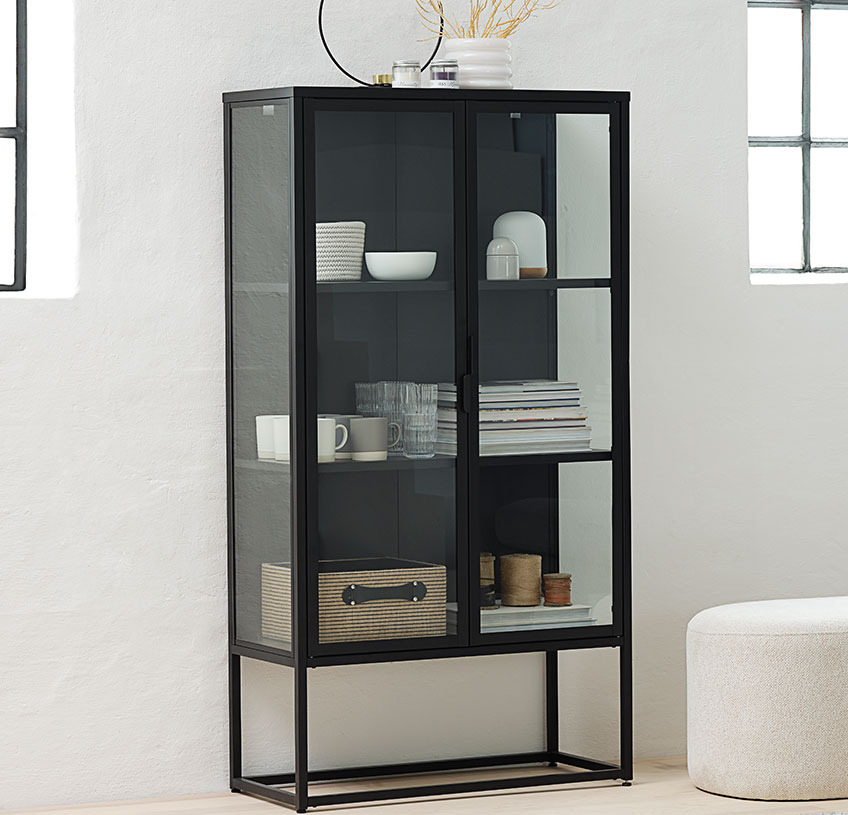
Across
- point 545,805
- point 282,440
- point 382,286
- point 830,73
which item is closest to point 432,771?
point 545,805

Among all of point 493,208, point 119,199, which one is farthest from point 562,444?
point 119,199

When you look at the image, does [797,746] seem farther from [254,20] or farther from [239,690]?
[254,20]

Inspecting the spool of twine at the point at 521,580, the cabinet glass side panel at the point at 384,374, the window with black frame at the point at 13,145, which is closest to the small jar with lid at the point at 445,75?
the cabinet glass side panel at the point at 384,374

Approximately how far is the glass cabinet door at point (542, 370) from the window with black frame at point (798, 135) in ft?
3.12

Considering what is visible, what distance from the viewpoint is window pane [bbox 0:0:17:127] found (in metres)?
3.89

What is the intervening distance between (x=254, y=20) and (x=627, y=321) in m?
1.19

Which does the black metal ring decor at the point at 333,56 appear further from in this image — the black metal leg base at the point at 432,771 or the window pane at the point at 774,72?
the black metal leg base at the point at 432,771

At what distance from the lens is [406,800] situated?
146 inches

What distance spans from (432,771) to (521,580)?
0.62 meters

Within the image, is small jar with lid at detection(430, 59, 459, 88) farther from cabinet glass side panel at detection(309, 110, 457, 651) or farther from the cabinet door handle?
the cabinet door handle

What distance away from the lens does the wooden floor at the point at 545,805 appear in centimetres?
360

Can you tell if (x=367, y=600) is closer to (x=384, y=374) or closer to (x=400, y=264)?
(x=384, y=374)

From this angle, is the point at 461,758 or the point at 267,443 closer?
the point at 267,443

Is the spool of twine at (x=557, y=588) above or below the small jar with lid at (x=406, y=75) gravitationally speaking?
below
